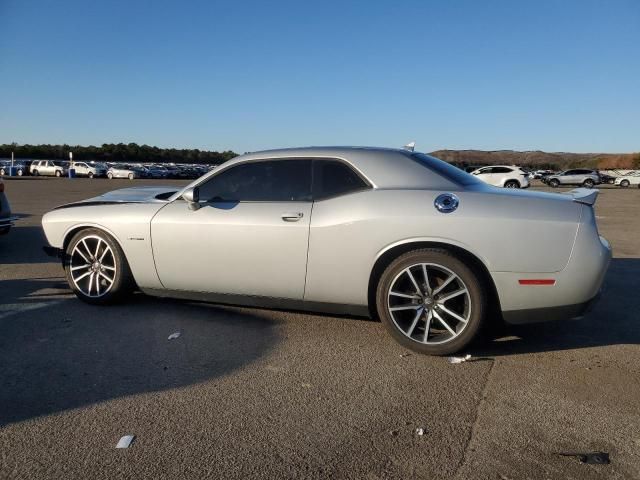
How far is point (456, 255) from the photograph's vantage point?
3686 mm

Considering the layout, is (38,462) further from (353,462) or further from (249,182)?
(249,182)

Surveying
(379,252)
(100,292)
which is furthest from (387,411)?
(100,292)

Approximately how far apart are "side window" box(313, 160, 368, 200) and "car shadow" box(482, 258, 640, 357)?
1563 mm

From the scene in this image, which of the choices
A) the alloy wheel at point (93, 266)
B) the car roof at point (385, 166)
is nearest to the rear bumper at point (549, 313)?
the car roof at point (385, 166)

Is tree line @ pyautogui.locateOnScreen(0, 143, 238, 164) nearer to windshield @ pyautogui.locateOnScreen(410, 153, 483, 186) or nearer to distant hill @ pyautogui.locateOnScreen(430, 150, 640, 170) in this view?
distant hill @ pyautogui.locateOnScreen(430, 150, 640, 170)

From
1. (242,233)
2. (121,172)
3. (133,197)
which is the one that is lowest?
(121,172)

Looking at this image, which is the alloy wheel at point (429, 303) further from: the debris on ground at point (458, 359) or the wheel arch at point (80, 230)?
the wheel arch at point (80, 230)

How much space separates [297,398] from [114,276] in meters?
2.56

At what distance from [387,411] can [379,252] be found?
126 centimetres

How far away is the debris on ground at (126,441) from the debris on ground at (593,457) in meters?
2.11

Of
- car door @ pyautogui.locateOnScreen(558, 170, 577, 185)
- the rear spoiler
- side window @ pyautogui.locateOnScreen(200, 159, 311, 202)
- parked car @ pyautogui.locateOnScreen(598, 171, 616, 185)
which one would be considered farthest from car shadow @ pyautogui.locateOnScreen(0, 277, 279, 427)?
parked car @ pyautogui.locateOnScreen(598, 171, 616, 185)

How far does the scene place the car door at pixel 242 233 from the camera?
4.13 metres

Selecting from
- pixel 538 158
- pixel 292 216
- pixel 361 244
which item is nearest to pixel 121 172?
pixel 292 216

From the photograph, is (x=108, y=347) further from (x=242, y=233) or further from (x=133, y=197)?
(x=133, y=197)
